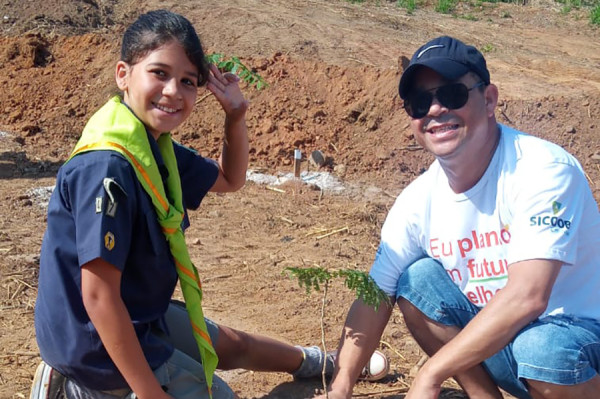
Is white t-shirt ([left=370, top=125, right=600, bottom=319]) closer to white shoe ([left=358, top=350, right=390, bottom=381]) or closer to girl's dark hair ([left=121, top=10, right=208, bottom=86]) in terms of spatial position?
white shoe ([left=358, top=350, right=390, bottom=381])

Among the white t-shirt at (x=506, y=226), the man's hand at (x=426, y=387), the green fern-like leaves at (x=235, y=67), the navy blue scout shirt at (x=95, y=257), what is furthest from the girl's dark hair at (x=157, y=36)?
the man's hand at (x=426, y=387)

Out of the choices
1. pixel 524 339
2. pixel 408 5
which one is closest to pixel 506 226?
pixel 524 339

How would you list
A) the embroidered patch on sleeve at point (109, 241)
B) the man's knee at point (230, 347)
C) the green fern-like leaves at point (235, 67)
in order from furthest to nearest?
the green fern-like leaves at point (235, 67) → the man's knee at point (230, 347) → the embroidered patch on sleeve at point (109, 241)

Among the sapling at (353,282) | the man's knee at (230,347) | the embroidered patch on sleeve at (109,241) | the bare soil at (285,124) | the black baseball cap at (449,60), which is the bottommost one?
the bare soil at (285,124)

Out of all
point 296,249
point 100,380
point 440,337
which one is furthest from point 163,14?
point 296,249

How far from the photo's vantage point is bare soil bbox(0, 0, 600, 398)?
4559mm

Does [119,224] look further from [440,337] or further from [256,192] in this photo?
[256,192]

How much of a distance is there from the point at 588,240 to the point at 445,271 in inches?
21.0

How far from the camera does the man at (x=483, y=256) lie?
9.16ft

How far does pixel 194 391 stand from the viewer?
3.06m

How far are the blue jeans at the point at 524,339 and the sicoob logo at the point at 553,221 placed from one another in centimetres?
36

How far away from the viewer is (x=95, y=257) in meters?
2.56

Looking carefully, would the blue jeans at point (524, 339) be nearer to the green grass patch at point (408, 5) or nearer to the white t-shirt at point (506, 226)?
the white t-shirt at point (506, 226)

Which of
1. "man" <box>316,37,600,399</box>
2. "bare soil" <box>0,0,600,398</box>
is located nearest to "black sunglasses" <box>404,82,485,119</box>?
"man" <box>316,37,600,399</box>
